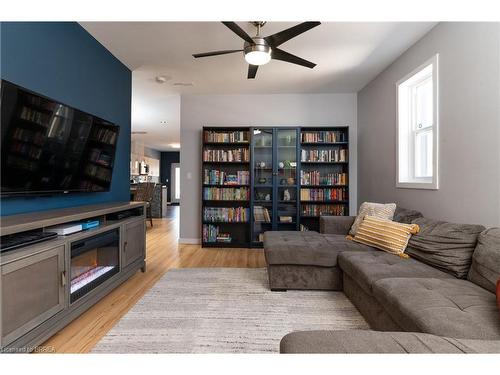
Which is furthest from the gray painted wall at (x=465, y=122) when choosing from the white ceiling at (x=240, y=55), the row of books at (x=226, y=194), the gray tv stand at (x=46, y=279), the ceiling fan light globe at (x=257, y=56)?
the gray tv stand at (x=46, y=279)

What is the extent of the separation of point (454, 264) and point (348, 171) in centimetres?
258

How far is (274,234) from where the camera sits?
2902 millimetres

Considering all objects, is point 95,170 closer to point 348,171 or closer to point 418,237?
point 418,237

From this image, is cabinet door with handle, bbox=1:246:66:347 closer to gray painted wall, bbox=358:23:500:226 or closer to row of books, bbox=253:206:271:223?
row of books, bbox=253:206:271:223

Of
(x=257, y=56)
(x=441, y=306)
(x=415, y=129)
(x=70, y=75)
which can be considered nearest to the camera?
(x=441, y=306)

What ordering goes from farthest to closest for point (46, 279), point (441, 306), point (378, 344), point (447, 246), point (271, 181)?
point (271, 181) → point (447, 246) → point (46, 279) → point (441, 306) → point (378, 344)

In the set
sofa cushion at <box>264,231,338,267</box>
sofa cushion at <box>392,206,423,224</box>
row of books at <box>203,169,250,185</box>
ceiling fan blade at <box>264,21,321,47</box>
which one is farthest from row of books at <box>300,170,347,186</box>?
ceiling fan blade at <box>264,21,321,47</box>

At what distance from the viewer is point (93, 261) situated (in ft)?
6.89

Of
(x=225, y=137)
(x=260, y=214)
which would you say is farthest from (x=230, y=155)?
(x=260, y=214)

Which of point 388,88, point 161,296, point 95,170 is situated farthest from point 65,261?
point 388,88

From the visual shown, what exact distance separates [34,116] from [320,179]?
12.2ft

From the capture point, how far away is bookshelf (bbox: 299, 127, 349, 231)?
4.14 m

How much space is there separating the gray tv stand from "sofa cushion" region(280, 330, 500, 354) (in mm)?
1418

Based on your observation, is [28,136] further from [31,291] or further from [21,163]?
[31,291]
